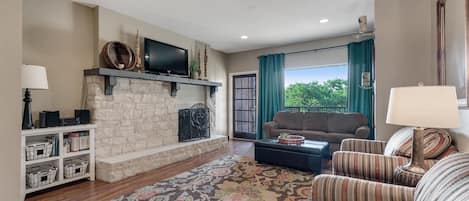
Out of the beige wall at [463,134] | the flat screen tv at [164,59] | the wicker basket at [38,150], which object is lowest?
the wicker basket at [38,150]

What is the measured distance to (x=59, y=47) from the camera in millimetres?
3074

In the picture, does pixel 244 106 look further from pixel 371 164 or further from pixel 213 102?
pixel 371 164

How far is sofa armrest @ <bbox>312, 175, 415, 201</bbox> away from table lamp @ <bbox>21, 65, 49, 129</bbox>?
9.16 ft

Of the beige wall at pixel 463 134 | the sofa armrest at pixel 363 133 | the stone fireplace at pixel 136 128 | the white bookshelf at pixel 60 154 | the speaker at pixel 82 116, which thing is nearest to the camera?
the beige wall at pixel 463 134

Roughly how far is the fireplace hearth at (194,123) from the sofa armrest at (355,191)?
11.3ft

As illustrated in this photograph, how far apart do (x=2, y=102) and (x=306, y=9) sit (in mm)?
3532

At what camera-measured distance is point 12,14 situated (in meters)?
1.15

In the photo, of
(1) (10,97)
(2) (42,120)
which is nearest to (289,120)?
(2) (42,120)

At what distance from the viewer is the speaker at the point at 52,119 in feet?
8.84

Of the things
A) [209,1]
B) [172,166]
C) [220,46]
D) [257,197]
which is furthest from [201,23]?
[257,197]

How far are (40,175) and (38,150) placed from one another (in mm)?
285

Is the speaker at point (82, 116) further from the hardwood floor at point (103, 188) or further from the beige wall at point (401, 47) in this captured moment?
the beige wall at point (401, 47)

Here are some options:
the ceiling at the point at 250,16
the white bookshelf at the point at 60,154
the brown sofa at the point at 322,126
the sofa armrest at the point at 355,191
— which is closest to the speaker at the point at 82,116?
the white bookshelf at the point at 60,154

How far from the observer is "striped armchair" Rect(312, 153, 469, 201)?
34.7 inches
